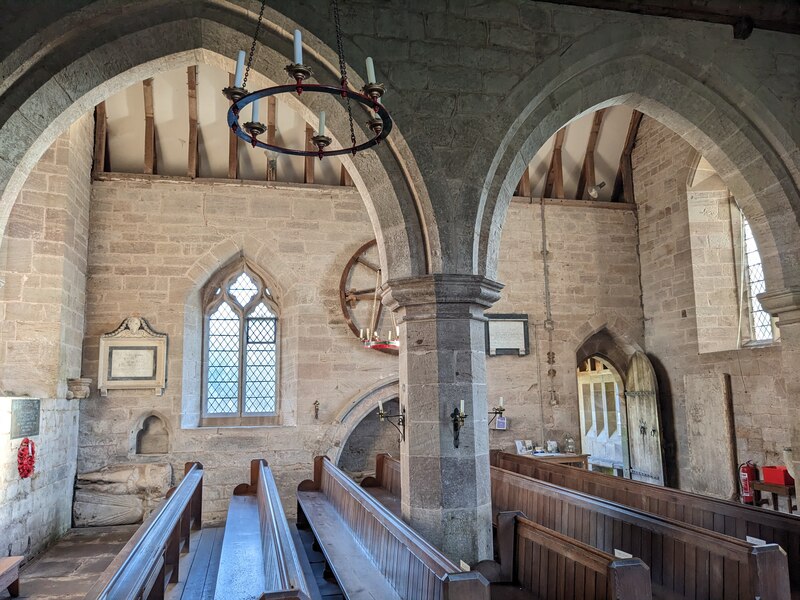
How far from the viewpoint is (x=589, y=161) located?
876cm

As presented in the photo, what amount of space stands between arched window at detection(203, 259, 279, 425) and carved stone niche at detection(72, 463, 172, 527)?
3.19ft

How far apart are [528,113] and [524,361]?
14.3ft

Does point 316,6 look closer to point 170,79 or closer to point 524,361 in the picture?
point 170,79

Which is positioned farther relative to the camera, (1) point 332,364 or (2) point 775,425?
(1) point 332,364

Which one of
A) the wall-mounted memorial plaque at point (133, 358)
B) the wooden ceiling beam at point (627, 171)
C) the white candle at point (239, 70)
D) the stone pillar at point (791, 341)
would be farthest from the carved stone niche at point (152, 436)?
the wooden ceiling beam at point (627, 171)

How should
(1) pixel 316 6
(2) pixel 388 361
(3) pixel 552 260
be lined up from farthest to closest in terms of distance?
1. (3) pixel 552 260
2. (2) pixel 388 361
3. (1) pixel 316 6

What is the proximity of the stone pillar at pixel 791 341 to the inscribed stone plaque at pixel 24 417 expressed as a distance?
19.5 ft

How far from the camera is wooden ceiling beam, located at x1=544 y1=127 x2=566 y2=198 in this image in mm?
8547

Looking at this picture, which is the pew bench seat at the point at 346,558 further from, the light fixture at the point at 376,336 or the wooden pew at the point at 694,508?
the light fixture at the point at 376,336

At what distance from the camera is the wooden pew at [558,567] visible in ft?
7.66

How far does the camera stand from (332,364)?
297 inches

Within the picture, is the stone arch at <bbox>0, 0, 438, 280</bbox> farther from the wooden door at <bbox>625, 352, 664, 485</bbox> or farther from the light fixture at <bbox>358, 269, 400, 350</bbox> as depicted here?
the wooden door at <bbox>625, 352, 664, 485</bbox>

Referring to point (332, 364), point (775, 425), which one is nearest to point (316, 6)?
point (332, 364)

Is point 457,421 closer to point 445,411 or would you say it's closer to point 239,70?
point 445,411
